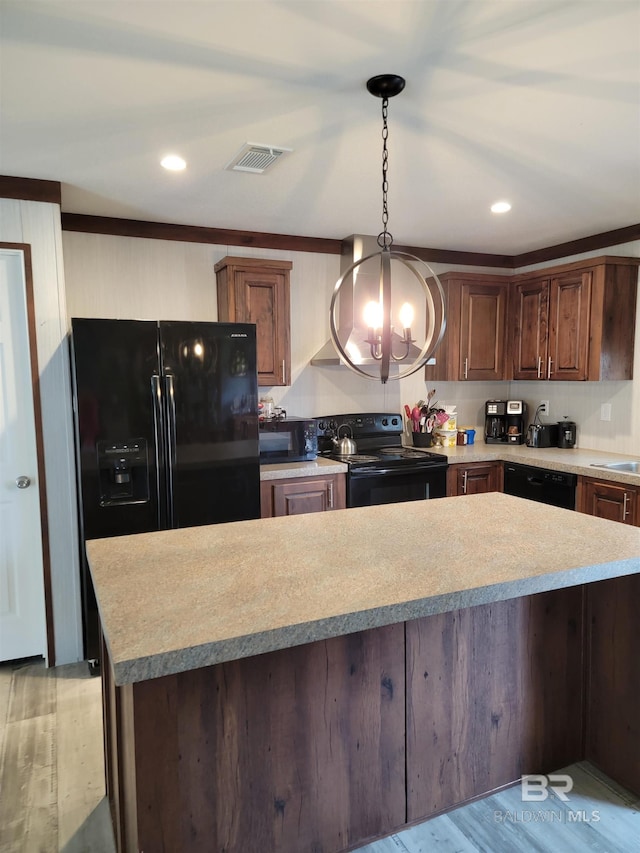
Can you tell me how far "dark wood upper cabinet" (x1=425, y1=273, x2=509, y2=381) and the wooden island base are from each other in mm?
2543

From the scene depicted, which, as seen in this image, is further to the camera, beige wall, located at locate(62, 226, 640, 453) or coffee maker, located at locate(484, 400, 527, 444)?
coffee maker, located at locate(484, 400, 527, 444)

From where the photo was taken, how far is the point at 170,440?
297 cm

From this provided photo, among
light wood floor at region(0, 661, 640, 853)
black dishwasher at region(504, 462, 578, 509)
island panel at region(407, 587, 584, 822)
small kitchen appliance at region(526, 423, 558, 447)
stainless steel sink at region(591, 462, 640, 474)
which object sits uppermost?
small kitchen appliance at region(526, 423, 558, 447)

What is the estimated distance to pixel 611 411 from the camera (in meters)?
4.03

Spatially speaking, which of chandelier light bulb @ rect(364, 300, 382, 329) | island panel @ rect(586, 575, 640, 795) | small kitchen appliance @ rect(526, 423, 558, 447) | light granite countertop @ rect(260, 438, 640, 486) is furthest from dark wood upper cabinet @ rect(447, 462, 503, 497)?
chandelier light bulb @ rect(364, 300, 382, 329)

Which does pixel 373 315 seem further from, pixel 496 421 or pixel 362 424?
pixel 496 421

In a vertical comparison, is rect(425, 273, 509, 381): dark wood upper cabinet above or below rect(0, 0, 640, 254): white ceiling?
below

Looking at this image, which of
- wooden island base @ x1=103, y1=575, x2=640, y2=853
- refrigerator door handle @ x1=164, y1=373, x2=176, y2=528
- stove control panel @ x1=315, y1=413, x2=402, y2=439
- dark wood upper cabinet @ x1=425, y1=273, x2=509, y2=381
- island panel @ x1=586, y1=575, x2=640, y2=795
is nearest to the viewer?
wooden island base @ x1=103, y1=575, x2=640, y2=853

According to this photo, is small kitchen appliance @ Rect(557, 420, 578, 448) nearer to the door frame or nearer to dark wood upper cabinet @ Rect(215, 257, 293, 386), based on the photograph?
dark wood upper cabinet @ Rect(215, 257, 293, 386)

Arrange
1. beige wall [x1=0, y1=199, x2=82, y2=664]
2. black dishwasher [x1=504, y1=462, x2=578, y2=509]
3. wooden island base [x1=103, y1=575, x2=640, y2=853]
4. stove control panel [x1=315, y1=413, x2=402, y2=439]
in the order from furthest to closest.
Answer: stove control panel [x1=315, y1=413, x2=402, y2=439]
black dishwasher [x1=504, y1=462, x2=578, y2=509]
beige wall [x1=0, y1=199, x2=82, y2=664]
wooden island base [x1=103, y1=575, x2=640, y2=853]

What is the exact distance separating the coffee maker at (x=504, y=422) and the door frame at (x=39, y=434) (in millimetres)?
3275

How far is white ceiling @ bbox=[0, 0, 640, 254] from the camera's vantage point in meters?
1.55

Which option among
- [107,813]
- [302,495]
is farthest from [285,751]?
[302,495]

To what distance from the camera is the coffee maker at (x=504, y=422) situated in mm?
4605
